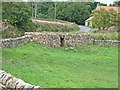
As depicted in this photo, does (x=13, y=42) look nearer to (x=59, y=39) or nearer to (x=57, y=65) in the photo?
(x=57, y=65)

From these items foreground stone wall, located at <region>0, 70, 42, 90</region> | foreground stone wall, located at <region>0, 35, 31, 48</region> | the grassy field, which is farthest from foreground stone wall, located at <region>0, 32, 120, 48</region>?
foreground stone wall, located at <region>0, 70, 42, 90</region>

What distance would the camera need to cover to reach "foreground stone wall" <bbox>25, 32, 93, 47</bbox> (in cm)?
2136

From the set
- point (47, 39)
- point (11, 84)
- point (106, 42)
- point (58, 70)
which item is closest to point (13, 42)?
point (47, 39)

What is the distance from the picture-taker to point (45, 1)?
55.9 meters

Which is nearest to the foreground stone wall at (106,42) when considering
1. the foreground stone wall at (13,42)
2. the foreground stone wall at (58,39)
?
the foreground stone wall at (58,39)

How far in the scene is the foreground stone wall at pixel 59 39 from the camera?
841 inches

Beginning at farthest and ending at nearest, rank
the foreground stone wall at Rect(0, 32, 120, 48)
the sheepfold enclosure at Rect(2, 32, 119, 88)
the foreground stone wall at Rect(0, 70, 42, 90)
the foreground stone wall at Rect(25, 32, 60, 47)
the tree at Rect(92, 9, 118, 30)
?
the tree at Rect(92, 9, 118, 30)
the foreground stone wall at Rect(25, 32, 60, 47)
the foreground stone wall at Rect(0, 32, 120, 48)
the sheepfold enclosure at Rect(2, 32, 119, 88)
the foreground stone wall at Rect(0, 70, 42, 90)

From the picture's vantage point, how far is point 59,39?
74.0 feet

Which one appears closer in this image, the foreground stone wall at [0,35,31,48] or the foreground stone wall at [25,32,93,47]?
the foreground stone wall at [0,35,31,48]

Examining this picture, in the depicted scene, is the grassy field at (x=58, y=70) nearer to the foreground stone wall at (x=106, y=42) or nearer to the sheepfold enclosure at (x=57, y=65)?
the sheepfold enclosure at (x=57, y=65)

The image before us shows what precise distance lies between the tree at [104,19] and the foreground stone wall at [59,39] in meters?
14.7

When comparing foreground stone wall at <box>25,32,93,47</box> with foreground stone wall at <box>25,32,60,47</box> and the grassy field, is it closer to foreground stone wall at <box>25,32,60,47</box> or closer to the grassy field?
foreground stone wall at <box>25,32,60,47</box>

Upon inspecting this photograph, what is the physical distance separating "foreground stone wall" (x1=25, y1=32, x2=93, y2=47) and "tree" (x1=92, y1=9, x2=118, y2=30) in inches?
580

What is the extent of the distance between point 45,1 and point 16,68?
45.0 metres
